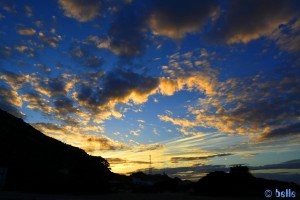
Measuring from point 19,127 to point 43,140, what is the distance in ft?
35.3

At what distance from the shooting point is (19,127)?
108 metres

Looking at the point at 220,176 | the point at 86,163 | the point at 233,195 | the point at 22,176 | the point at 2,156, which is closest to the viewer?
the point at 233,195

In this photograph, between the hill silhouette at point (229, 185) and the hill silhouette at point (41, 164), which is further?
the hill silhouette at point (41, 164)

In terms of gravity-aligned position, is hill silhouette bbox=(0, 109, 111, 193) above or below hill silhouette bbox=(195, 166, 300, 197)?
above

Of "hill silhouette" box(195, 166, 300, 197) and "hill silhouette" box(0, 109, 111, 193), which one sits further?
"hill silhouette" box(0, 109, 111, 193)

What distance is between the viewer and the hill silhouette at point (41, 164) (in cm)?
4466

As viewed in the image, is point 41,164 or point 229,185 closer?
point 229,185

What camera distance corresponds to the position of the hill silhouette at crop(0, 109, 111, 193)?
44.7 metres

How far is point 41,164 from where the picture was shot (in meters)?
80.9

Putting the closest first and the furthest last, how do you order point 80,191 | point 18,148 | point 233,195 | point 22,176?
1. point 233,195
2. point 80,191
3. point 22,176
4. point 18,148

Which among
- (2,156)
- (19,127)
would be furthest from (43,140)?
(2,156)

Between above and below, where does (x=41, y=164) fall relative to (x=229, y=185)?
above

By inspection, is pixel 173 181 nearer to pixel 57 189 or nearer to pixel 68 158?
pixel 57 189

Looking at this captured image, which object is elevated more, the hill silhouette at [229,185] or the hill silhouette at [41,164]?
the hill silhouette at [41,164]
